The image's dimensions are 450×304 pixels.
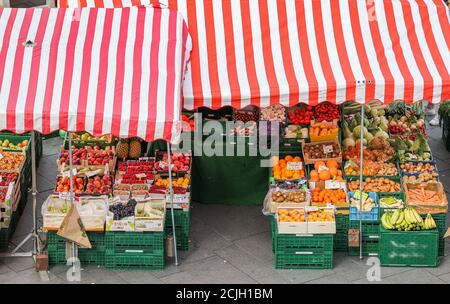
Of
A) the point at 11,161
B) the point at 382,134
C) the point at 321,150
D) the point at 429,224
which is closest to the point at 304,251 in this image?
the point at 429,224

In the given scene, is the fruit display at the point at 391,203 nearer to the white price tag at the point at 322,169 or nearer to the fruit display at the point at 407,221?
the fruit display at the point at 407,221

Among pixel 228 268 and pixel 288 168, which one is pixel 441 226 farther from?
pixel 228 268

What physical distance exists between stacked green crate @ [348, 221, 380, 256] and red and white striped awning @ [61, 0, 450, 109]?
1.89 metres

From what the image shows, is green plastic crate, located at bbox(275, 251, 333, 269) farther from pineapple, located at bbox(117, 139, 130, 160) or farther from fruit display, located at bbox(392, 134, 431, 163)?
pineapple, located at bbox(117, 139, 130, 160)

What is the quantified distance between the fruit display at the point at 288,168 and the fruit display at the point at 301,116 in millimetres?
681

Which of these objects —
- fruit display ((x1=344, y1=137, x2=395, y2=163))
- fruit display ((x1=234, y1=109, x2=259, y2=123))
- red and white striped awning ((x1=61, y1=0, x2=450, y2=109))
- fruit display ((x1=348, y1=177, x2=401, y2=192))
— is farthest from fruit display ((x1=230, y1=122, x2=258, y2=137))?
red and white striped awning ((x1=61, y1=0, x2=450, y2=109))

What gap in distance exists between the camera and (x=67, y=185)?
14.7 metres

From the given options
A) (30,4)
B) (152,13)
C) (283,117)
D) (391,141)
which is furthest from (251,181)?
(30,4)

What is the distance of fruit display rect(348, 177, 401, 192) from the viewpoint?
14602 mm

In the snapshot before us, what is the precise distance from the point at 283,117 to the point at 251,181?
3.61ft

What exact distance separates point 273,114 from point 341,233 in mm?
2445

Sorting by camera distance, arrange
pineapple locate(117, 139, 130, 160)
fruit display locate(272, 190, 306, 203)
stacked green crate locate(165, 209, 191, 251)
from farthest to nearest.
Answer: pineapple locate(117, 139, 130, 160) → stacked green crate locate(165, 209, 191, 251) → fruit display locate(272, 190, 306, 203)

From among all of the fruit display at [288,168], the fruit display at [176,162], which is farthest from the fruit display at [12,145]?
the fruit display at [288,168]

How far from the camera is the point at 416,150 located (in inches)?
627
